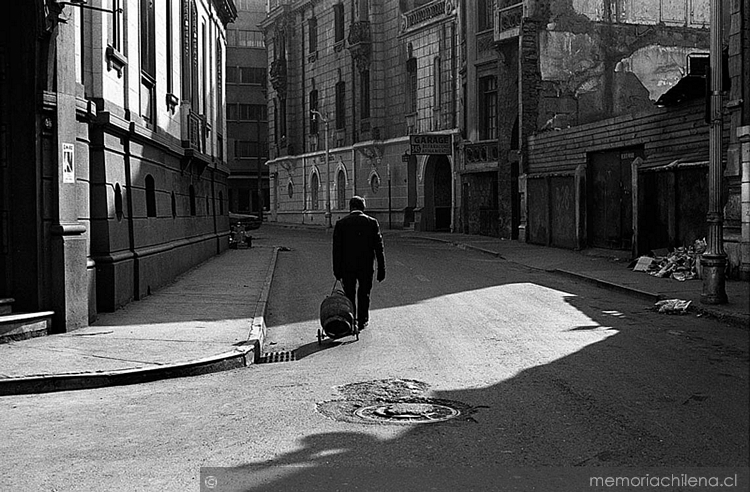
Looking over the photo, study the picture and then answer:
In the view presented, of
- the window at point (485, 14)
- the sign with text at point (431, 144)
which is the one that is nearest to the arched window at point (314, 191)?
the sign with text at point (431, 144)

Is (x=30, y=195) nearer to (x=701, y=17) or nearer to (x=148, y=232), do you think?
(x=148, y=232)

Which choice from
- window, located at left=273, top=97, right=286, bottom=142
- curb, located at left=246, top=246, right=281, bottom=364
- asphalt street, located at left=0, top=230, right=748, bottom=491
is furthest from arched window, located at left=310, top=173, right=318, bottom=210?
asphalt street, located at left=0, top=230, right=748, bottom=491

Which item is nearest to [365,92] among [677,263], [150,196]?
[677,263]

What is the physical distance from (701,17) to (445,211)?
52.4ft

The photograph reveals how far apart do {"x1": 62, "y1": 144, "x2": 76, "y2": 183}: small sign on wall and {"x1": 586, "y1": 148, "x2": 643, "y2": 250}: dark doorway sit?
52.8 feet

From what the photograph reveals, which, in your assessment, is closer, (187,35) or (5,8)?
(5,8)

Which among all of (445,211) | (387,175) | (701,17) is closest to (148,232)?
(701,17)

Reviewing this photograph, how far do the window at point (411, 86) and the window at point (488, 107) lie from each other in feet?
31.8

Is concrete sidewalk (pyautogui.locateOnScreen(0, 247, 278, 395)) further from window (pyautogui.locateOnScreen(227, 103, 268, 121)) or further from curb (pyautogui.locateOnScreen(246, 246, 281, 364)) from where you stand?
window (pyautogui.locateOnScreen(227, 103, 268, 121))

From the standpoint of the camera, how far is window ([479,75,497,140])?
3876cm

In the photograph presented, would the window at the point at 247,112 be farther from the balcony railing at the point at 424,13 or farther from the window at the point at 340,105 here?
the balcony railing at the point at 424,13

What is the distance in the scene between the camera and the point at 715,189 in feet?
47.5

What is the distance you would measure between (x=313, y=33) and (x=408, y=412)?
188 feet

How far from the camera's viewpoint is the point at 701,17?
35531mm
